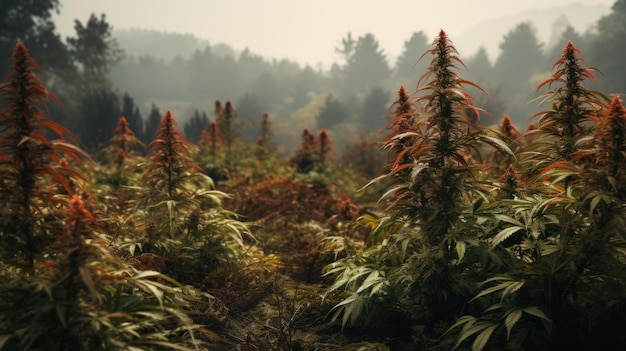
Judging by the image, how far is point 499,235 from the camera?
2902mm

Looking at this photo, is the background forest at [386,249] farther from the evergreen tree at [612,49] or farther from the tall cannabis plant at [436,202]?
the evergreen tree at [612,49]

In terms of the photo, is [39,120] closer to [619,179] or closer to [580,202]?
[580,202]

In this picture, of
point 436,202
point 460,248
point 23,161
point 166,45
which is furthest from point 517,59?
point 166,45

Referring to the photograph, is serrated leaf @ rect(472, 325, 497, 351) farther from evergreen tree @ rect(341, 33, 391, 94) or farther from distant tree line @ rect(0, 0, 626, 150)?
evergreen tree @ rect(341, 33, 391, 94)

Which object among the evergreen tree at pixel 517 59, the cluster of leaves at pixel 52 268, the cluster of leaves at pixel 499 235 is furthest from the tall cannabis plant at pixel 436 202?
the evergreen tree at pixel 517 59

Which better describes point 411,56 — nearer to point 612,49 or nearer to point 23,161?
point 612,49

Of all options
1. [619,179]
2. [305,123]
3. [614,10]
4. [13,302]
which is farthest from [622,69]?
[13,302]

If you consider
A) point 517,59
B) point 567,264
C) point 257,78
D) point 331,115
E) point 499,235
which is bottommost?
point 331,115

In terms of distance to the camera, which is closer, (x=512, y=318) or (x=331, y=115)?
(x=512, y=318)

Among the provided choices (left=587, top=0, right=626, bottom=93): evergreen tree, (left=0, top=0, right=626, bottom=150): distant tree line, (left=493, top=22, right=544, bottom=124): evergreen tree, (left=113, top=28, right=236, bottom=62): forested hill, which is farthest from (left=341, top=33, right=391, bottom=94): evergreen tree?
(left=113, top=28, right=236, bottom=62): forested hill

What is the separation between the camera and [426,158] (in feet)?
10.2

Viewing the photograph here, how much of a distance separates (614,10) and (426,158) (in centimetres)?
5231

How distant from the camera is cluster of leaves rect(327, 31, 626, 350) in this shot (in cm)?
261

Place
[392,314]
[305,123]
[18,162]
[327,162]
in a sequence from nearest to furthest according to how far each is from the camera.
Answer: [18,162] < [392,314] < [327,162] < [305,123]
